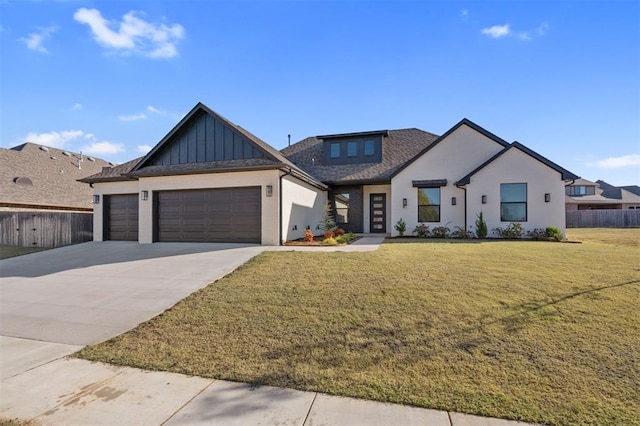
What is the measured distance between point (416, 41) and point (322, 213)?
9855 millimetres

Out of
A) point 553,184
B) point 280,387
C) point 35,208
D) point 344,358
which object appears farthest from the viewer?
point 35,208

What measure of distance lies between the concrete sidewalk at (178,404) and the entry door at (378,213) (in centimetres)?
1511

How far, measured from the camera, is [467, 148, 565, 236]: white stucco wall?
1346 cm

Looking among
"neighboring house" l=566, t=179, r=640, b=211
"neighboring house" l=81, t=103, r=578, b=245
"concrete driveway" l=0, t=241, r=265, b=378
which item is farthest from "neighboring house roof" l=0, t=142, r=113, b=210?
"neighboring house" l=566, t=179, r=640, b=211

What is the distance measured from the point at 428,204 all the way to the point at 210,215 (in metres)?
10.8

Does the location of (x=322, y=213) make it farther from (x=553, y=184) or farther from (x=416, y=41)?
(x=553, y=184)

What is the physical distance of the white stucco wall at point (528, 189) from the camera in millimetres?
13461

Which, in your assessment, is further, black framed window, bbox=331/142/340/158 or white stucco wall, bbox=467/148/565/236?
black framed window, bbox=331/142/340/158

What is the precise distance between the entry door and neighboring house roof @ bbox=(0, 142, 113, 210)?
66.1ft

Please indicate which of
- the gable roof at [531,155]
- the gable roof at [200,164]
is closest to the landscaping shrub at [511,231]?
the gable roof at [531,155]

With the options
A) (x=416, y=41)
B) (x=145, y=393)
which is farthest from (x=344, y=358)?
(x=416, y=41)

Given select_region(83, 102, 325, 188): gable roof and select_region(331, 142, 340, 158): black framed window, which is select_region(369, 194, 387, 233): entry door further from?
select_region(83, 102, 325, 188): gable roof

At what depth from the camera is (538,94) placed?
470 inches

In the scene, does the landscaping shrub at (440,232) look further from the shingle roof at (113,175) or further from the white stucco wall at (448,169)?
the shingle roof at (113,175)
